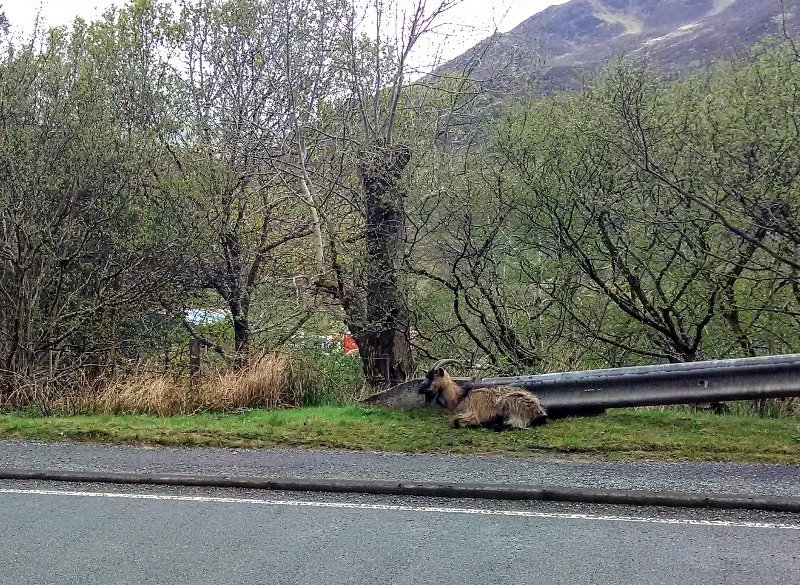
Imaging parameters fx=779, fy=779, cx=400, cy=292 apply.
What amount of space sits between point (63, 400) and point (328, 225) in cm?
534

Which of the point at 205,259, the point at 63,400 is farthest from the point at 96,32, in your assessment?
the point at 63,400

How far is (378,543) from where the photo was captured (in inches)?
204

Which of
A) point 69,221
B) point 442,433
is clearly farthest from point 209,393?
point 69,221

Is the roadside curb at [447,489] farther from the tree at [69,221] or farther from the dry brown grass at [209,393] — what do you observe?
the tree at [69,221]

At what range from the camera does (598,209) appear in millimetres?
12297

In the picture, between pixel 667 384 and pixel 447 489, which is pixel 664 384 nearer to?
pixel 667 384

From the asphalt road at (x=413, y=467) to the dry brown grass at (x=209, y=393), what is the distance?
205cm

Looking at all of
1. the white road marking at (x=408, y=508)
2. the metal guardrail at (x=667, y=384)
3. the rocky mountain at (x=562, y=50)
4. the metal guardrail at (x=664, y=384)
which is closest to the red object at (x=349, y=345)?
the rocky mountain at (x=562, y=50)

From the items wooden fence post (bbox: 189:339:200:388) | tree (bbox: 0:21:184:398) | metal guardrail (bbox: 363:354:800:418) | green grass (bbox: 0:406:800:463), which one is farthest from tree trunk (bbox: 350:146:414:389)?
metal guardrail (bbox: 363:354:800:418)

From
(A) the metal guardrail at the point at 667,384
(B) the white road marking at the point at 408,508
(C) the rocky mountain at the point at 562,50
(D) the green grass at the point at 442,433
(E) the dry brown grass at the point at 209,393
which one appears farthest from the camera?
(C) the rocky mountain at the point at 562,50

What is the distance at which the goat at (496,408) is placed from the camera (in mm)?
8203

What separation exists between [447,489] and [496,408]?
2.17 metres

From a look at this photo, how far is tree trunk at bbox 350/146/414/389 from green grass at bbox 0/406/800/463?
351 centimetres

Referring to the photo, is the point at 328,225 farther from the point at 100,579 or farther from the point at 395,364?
the point at 100,579
